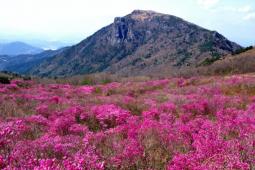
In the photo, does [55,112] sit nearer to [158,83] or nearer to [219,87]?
[219,87]

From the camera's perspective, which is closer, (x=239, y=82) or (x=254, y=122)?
(x=254, y=122)

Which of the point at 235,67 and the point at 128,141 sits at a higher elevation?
the point at 235,67

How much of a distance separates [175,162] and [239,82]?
803 inches

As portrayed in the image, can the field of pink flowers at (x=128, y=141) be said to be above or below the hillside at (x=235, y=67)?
below

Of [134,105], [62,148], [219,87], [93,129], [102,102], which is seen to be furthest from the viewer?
[219,87]

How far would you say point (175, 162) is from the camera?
21.3 ft

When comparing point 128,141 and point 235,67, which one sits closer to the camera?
point 128,141

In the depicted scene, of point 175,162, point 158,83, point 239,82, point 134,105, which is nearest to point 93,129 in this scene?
point 134,105

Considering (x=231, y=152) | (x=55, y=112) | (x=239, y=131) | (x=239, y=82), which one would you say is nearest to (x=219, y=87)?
(x=239, y=82)

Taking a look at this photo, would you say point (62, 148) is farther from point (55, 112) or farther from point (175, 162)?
point (55, 112)

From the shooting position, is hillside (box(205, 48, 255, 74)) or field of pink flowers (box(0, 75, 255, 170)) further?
hillside (box(205, 48, 255, 74))

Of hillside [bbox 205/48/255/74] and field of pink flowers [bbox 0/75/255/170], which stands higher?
hillside [bbox 205/48/255/74]

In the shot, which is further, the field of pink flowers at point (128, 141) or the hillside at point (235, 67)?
the hillside at point (235, 67)

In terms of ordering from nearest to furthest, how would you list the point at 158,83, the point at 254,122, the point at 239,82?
the point at 254,122, the point at 239,82, the point at 158,83
